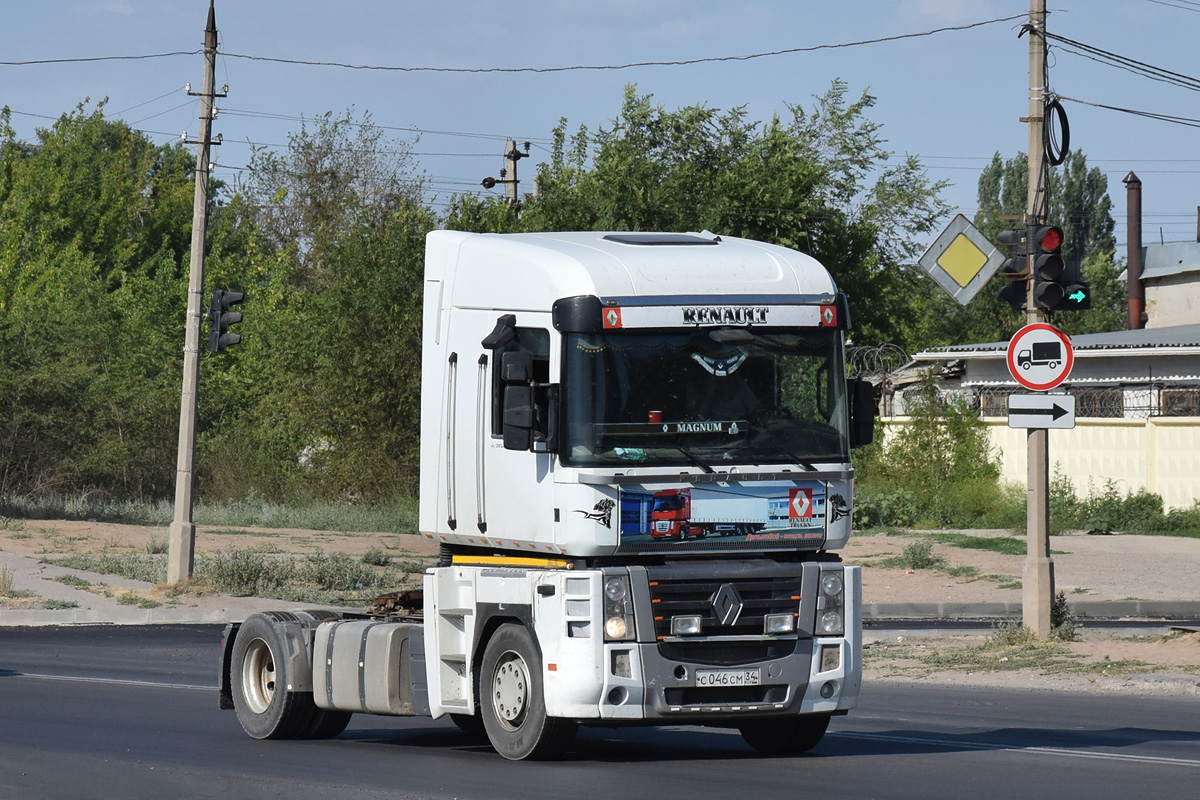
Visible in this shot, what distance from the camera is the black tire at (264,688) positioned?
11117mm

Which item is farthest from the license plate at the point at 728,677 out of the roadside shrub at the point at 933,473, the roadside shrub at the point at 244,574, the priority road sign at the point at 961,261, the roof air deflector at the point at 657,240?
the roadside shrub at the point at 933,473

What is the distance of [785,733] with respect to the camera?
33.8ft

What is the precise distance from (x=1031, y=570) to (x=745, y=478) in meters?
7.89

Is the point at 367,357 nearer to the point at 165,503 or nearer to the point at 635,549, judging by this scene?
the point at 165,503

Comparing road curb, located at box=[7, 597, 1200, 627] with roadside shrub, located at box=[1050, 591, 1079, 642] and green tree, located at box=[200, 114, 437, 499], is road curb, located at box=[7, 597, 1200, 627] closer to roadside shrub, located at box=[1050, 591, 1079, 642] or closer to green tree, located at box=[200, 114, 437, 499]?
roadside shrub, located at box=[1050, 591, 1079, 642]

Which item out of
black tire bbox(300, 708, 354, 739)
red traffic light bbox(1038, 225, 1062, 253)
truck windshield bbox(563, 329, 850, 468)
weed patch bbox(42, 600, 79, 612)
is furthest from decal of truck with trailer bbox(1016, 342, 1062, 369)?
weed patch bbox(42, 600, 79, 612)

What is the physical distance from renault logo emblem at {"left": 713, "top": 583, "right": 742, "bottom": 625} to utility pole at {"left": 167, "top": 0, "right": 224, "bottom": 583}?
1497 centimetres

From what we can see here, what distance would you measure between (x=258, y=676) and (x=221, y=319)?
12.3 meters

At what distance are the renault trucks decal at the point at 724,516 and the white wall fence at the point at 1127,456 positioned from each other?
26.4m

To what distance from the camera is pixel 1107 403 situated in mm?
41031

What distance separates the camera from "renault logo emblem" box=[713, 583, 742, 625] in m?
9.27

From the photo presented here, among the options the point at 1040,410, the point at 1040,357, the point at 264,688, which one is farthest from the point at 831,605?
the point at 1040,357

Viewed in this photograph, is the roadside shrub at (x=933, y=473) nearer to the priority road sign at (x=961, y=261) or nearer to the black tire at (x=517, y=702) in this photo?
the priority road sign at (x=961, y=261)

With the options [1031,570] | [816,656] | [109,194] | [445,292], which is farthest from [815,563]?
[109,194]
